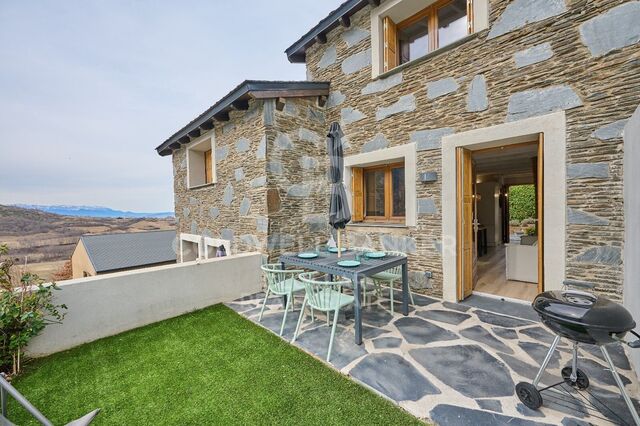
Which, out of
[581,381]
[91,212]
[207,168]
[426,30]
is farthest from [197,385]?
[91,212]

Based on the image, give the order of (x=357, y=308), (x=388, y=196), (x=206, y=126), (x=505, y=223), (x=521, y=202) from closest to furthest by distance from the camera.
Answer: (x=357, y=308), (x=388, y=196), (x=206, y=126), (x=505, y=223), (x=521, y=202)

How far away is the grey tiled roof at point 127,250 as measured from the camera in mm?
16516

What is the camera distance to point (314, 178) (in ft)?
20.1

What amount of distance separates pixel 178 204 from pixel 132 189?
18.7m

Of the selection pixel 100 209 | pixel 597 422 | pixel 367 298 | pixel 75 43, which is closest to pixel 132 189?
pixel 100 209

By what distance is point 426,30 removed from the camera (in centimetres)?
506

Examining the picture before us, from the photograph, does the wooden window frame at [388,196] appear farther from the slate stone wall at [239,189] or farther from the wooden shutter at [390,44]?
the slate stone wall at [239,189]

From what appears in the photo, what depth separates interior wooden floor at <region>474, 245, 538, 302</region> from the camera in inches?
178

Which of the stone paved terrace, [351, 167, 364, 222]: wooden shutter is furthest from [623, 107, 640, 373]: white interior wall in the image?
[351, 167, 364, 222]: wooden shutter

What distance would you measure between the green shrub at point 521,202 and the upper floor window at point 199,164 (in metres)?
15.2

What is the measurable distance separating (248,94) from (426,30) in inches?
151

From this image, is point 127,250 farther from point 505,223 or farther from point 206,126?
point 505,223

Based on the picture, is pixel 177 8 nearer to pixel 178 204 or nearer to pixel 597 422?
pixel 178 204

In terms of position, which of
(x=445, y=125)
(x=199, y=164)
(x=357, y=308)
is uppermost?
(x=199, y=164)
